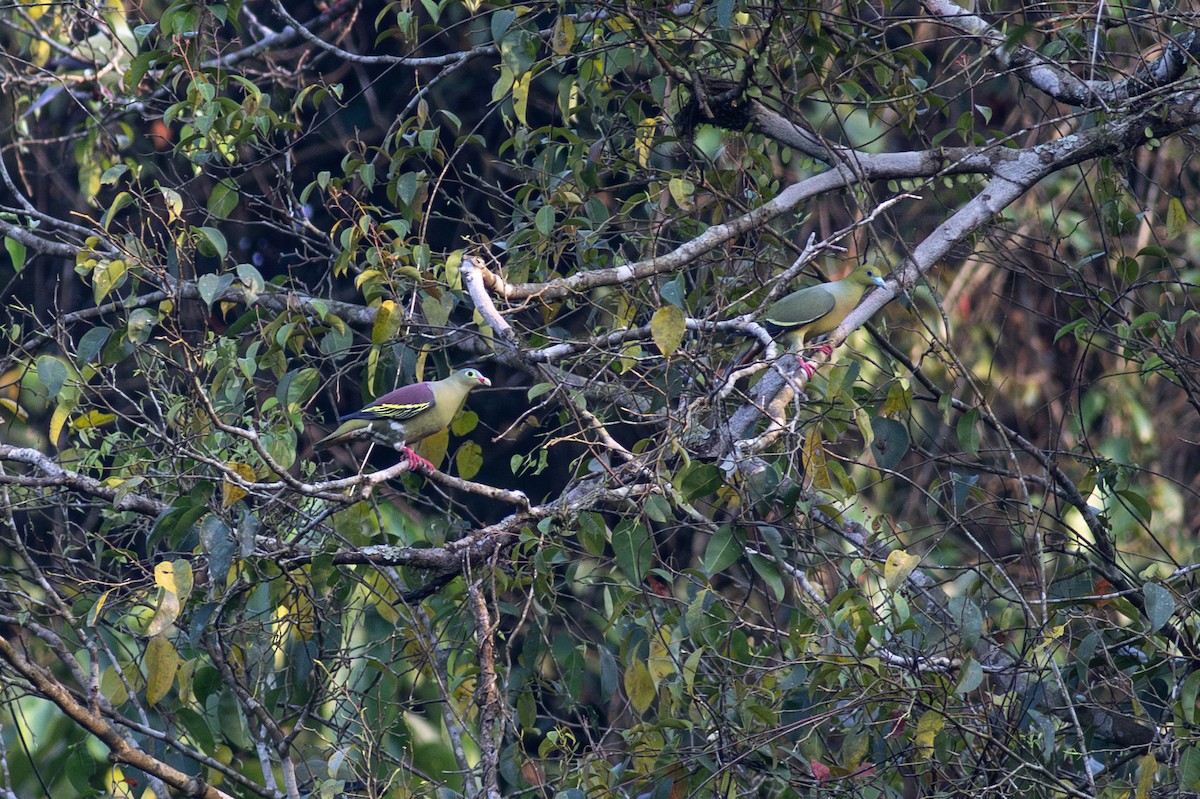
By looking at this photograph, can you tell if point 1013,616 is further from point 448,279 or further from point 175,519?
point 175,519

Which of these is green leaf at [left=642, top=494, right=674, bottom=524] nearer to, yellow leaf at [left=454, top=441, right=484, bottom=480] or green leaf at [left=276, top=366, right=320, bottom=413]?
yellow leaf at [left=454, top=441, right=484, bottom=480]

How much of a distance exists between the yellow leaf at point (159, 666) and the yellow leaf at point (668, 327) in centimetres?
127

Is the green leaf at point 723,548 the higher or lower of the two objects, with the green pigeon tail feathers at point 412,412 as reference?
higher

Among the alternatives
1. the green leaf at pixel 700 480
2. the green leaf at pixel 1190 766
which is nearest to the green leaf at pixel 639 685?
the green leaf at pixel 700 480

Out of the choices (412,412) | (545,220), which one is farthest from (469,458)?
(545,220)

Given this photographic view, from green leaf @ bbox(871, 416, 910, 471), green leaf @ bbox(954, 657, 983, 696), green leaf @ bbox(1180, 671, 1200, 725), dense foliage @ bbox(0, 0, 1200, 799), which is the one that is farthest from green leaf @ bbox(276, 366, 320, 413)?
green leaf @ bbox(1180, 671, 1200, 725)

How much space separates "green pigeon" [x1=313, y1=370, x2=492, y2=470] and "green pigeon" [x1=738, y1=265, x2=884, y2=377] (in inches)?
43.5

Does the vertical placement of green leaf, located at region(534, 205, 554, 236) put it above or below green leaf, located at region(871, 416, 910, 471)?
above

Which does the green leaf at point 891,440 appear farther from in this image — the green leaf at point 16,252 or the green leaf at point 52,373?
the green leaf at point 16,252

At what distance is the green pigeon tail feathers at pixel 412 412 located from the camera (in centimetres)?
388

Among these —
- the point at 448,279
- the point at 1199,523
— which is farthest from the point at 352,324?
the point at 1199,523

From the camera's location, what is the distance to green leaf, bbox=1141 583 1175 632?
262 cm

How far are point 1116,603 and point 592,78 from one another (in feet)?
7.18

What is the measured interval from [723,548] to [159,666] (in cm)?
128
